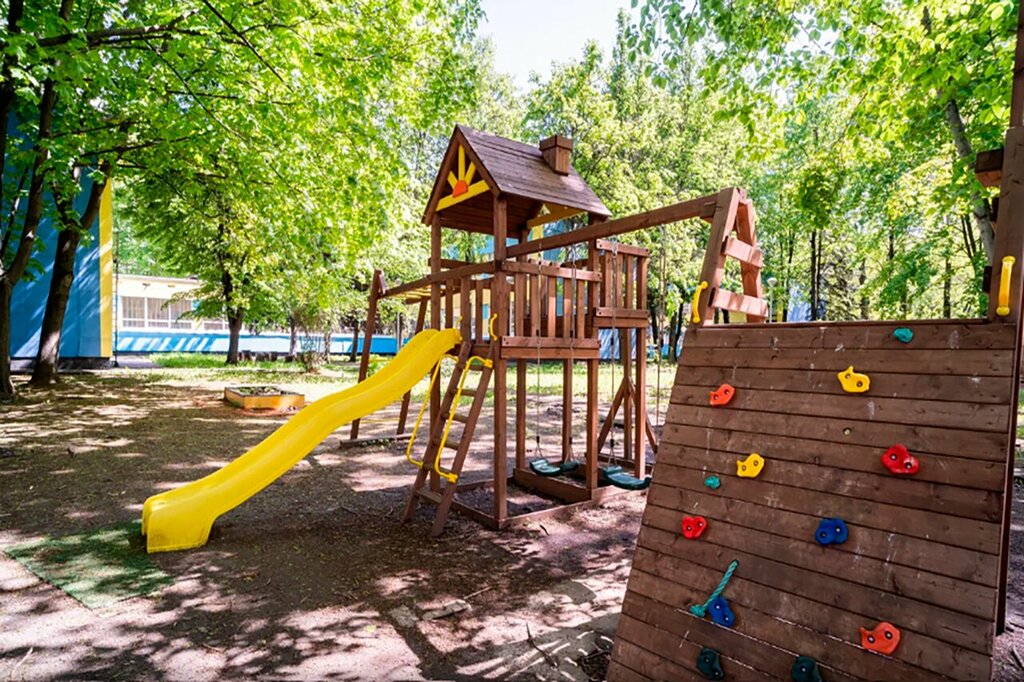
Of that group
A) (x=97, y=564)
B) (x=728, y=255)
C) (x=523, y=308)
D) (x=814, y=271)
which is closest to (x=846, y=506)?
(x=728, y=255)

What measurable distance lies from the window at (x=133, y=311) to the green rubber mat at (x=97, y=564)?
121 feet

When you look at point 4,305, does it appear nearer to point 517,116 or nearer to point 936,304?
point 517,116

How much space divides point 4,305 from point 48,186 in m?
2.55

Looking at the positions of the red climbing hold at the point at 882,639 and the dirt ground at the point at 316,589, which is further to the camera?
the dirt ground at the point at 316,589

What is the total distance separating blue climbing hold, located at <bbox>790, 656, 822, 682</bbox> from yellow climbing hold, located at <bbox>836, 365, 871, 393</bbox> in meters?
1.19

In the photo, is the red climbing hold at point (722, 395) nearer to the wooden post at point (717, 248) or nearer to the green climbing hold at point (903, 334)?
the wooden post at point (717, 248)

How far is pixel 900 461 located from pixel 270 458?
4939 millimetres

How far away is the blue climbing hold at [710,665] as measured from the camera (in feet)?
7.93

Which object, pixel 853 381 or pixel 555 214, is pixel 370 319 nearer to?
pixel 555 214

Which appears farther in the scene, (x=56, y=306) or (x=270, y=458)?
(x=56, y=306)

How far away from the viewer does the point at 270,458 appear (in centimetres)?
526

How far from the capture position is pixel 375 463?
808 cm

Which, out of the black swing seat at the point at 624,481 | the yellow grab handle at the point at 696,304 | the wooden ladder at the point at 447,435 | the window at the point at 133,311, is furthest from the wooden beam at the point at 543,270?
the window at the point at 133,311

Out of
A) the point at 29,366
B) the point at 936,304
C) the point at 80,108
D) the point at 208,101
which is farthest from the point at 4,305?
the point at 936,304
